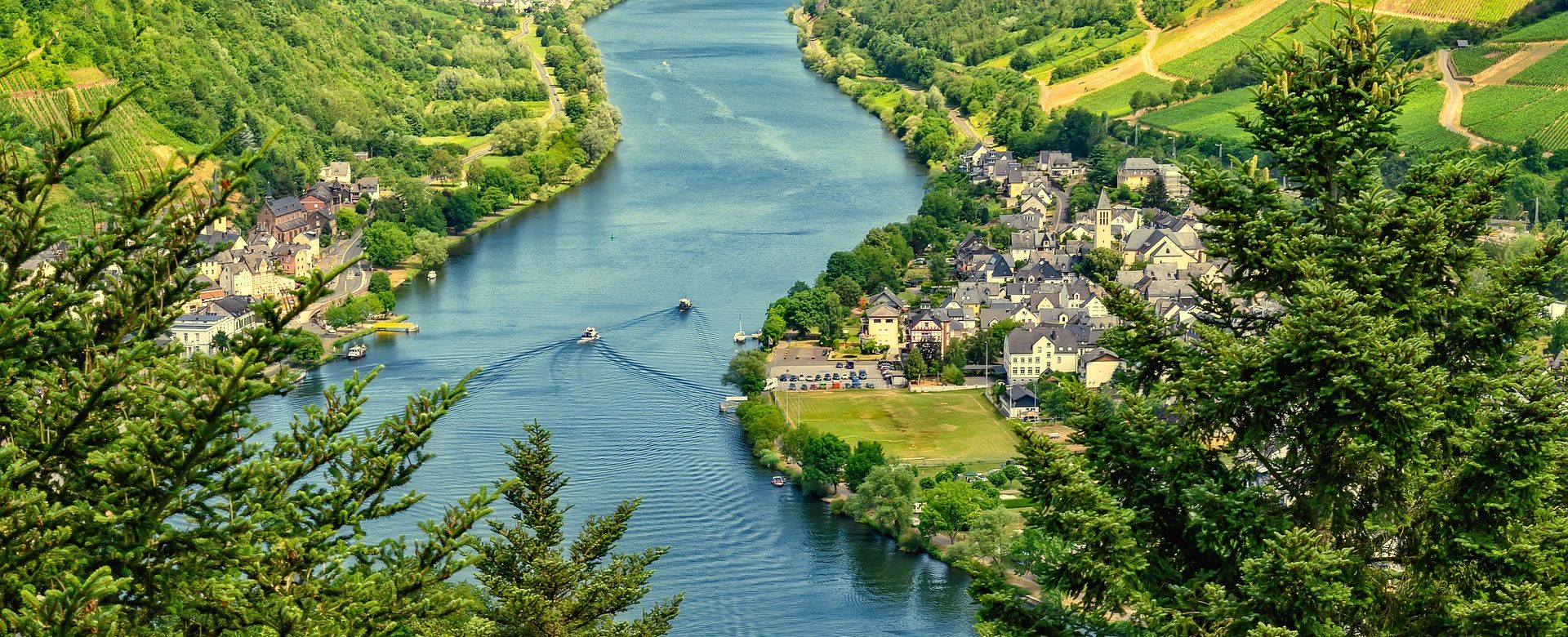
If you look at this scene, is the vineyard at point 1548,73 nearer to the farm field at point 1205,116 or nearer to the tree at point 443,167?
the farm field at point 1205,116

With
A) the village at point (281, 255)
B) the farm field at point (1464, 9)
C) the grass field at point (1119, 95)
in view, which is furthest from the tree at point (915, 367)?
the farm field at point (1464, 9)

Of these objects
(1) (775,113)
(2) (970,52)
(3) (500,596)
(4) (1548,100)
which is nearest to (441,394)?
(3) (500,596)

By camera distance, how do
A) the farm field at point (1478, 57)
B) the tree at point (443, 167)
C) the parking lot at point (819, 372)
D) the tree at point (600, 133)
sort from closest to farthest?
1. the parking lot at point (819, 372)
2. the tree at point (443, 167)
3. the tree at point (600, 133)
4. the farm field at point (1478, 57)

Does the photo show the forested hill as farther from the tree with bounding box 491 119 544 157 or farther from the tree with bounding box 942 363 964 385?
the tree with bounding box 942 363 964 385

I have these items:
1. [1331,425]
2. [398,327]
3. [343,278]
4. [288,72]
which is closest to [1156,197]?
[398,327]

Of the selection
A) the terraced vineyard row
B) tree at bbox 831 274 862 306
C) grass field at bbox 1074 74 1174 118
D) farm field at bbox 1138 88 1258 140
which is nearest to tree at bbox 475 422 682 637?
tree at bbox 831 274 862 306
